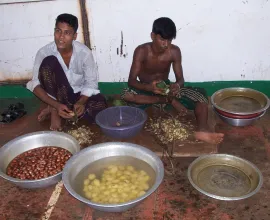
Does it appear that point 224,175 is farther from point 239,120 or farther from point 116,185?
point 116,185

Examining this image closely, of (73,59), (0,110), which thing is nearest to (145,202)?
(73,59)

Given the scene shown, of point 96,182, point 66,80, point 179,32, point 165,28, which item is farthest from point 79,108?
point 179,32

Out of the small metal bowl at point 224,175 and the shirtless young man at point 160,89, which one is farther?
the shirtless young man at point 160,89

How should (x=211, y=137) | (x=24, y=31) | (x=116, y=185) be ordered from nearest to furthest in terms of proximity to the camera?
(x=116, y=185), (x=211, y=137), (x=24, y=31)

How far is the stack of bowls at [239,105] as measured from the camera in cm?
396

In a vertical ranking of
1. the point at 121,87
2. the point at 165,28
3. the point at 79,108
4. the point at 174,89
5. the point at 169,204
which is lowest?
the point at 169,204

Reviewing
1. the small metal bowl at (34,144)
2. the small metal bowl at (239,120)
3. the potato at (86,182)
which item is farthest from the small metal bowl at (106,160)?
the small metal bowl at (239,120)

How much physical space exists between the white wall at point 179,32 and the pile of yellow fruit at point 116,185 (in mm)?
2107

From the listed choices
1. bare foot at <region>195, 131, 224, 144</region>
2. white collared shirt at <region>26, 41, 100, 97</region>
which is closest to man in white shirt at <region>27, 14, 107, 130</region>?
white collared shirt at <region>26, 41, 100, 97</region>

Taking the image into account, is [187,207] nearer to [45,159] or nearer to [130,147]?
[130,147]

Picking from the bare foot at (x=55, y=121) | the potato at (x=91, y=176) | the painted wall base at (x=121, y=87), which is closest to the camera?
the potato at (x=91, y=176)

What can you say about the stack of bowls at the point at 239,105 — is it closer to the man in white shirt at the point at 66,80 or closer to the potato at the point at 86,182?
the man in white shirt at the point at 66,80

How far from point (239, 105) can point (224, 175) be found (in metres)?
1.31

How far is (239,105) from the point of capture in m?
4.33
